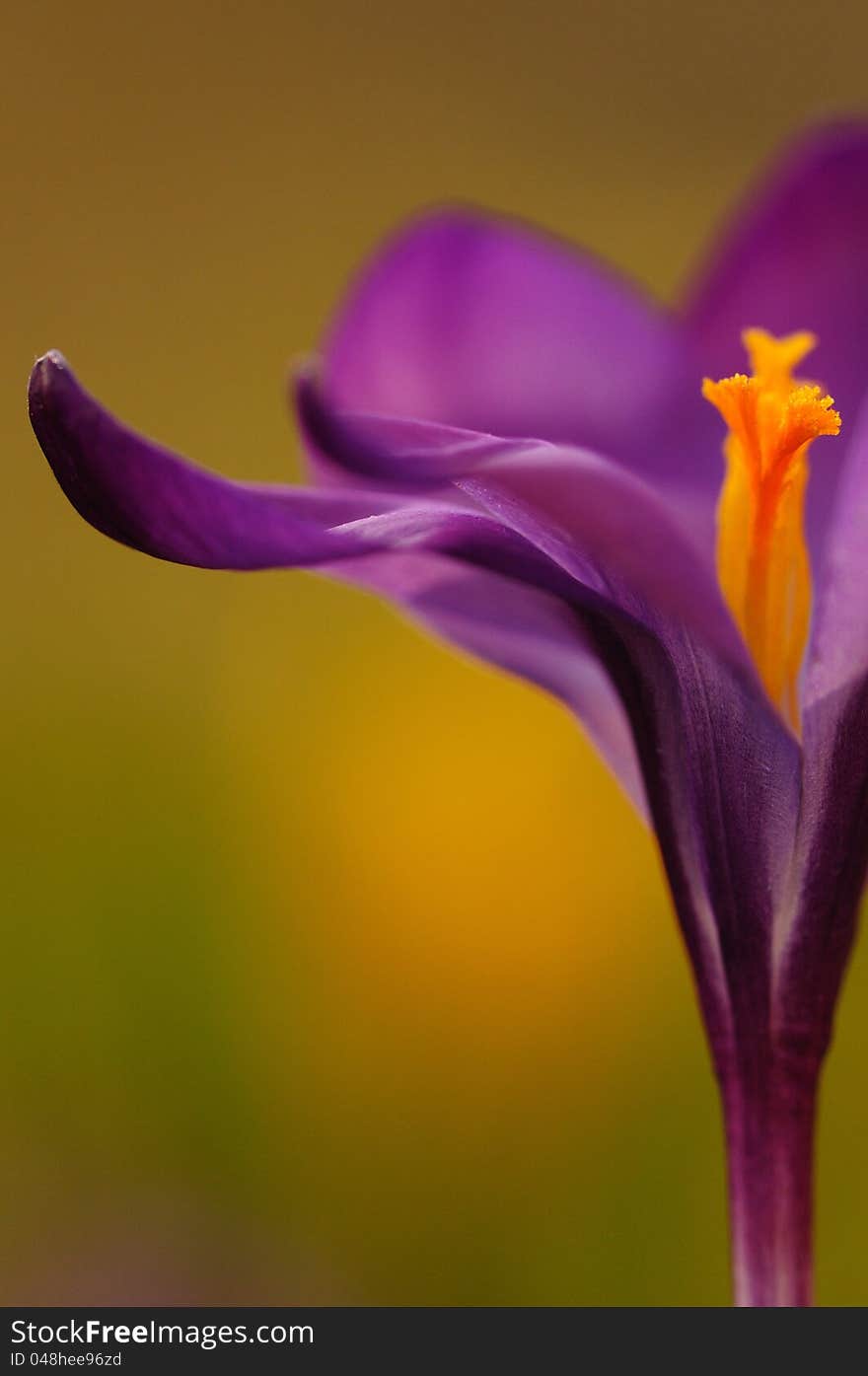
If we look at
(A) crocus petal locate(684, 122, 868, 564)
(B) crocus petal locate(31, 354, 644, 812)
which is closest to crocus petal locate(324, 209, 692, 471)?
(A) crocus petal locate(684, 122, 868, 564)

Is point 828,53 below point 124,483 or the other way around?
the other way around

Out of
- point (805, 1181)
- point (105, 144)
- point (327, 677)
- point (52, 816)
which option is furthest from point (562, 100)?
point (805, 1181)

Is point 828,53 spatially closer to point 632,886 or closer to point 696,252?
point 696,252

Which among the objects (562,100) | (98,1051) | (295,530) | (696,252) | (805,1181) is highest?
(562,100)

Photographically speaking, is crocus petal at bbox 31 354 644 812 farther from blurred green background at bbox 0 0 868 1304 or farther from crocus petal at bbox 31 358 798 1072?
blurred green background at bbox 0 0 868 1304

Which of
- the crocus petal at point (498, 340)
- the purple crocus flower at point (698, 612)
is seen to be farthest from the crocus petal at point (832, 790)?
the crocus petal at point (498, 340)

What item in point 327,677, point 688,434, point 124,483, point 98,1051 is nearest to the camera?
point 124,483

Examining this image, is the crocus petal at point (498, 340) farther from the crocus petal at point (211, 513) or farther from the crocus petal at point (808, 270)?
the crocus petal at point (211, 513)

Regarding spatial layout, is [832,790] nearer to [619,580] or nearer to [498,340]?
[619,580]
